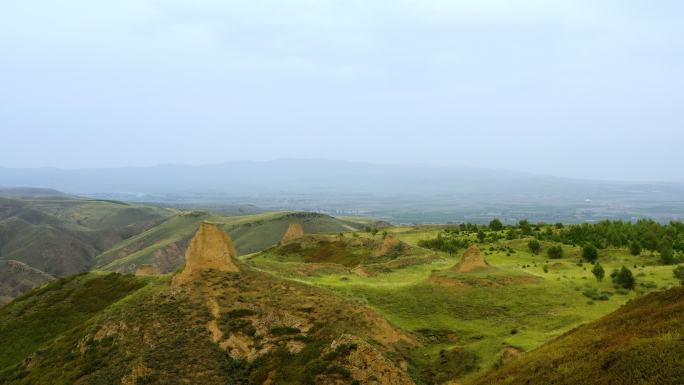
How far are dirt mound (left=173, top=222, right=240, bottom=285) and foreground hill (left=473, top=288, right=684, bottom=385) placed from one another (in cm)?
2409

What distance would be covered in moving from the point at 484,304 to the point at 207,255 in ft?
76.6

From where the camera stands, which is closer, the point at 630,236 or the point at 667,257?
the point at 667,257

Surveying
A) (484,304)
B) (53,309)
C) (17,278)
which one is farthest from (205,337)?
(17,278)

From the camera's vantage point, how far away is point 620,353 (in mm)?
16406

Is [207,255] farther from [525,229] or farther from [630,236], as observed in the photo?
[630,236]

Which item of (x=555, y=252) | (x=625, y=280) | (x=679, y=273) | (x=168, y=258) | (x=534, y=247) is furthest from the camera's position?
(x=168, y=258)

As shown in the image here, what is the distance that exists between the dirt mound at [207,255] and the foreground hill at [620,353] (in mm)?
24094

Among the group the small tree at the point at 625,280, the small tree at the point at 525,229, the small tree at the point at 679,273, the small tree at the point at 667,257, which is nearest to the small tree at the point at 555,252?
the small tree at the point at 667,257

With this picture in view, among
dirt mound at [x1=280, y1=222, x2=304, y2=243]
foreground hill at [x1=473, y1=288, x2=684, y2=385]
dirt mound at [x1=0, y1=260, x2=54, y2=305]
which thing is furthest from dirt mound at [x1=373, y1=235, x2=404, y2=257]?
dirt mound at [x1=0, y1=260, x2=54, y2=305]

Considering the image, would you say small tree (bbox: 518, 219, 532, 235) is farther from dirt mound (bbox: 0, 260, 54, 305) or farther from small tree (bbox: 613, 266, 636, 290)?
dirt mound (bbox: 0, 260, 54, 305)

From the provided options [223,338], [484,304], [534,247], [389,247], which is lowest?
[223,338]

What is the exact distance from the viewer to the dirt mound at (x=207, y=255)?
39156 mm

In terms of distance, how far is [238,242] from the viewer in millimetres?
170125

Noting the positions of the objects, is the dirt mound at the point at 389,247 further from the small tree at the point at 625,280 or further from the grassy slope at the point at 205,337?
the grassy slope at the point at 205,337
